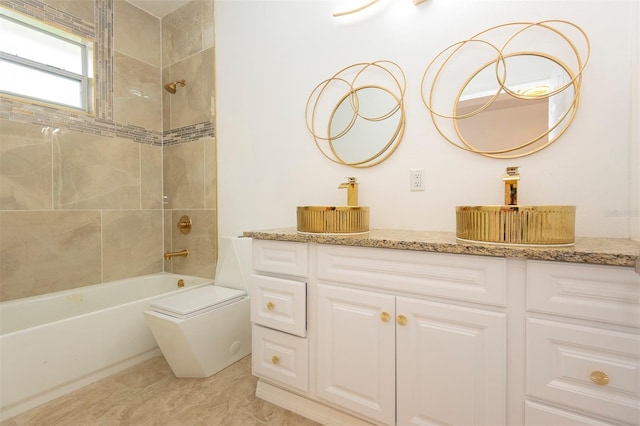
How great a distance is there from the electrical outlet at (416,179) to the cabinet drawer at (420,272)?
0.52 meters

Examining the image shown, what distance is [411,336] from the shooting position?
1.08 metres

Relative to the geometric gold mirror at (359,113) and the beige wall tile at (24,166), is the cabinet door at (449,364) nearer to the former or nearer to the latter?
the geometric gold mirror at (359,113)

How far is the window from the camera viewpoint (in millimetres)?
1889

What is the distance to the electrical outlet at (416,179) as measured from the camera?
1497 millimetres

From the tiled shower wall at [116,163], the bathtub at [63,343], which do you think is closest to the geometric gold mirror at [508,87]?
the tiled shower wall at [116,163]

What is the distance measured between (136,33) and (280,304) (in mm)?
2536

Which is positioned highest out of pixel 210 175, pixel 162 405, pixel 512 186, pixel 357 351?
pixel 210 175

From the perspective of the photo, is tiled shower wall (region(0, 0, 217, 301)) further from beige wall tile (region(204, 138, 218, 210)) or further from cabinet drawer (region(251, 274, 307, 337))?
cabinet drawer (region(251, 274, 307, 337))

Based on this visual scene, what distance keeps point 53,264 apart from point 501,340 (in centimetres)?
257

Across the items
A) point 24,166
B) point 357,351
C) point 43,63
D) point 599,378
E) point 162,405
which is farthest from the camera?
point 43,63

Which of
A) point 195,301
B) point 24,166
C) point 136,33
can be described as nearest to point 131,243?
point 24,166

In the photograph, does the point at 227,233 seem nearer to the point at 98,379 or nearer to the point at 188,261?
the point at 188,261

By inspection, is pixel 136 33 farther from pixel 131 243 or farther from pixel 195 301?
pixel 195 301

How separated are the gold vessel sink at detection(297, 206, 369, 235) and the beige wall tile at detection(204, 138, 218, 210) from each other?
1236 millimetres
